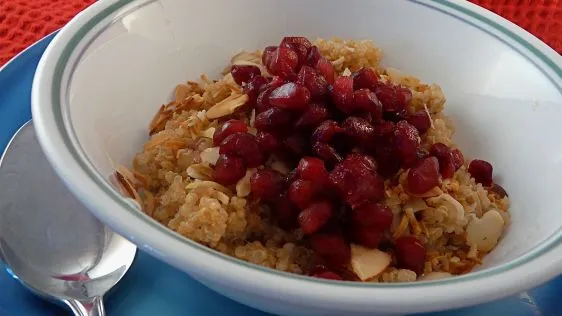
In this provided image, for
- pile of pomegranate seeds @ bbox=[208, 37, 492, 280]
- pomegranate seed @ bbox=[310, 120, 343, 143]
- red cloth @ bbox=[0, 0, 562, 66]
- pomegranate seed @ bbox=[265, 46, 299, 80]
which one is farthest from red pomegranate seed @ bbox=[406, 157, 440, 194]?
red cloth @ bbox=[0, 0, 562, 66]

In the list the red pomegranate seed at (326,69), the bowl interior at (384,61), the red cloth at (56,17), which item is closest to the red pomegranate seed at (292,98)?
the red pomegranate seed at (326,69)

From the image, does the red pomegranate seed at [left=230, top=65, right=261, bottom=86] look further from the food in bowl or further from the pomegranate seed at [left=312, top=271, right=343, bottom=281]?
the pomegranate seed at [left=312, top=271, right=343, bottom=281]

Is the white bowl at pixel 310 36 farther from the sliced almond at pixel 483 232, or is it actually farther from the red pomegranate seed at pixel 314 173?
the red pomegranate seed at pixel 314 173

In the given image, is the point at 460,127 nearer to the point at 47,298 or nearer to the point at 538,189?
the point at 538,189

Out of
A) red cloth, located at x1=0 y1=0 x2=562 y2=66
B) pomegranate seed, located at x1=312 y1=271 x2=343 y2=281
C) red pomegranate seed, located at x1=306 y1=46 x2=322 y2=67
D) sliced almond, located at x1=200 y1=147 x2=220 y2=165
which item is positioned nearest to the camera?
pomegranate seed, located at x1=312 y1=271 x2=343 y2=281

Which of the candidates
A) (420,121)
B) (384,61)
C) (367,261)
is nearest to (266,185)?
(367,261)

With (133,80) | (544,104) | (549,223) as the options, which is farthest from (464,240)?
(133,80)
